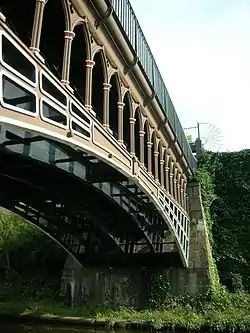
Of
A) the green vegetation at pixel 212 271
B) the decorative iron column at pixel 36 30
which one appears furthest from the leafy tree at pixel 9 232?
the decorative iron column at pixel 36 30

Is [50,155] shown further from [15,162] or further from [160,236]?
[160,236]

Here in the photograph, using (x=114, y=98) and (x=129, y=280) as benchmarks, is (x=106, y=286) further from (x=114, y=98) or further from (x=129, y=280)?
(x=114, y=98)

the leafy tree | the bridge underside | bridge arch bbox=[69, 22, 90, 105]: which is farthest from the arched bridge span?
the leafy tree

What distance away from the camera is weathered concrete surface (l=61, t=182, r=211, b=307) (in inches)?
888

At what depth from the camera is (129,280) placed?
76.2ft

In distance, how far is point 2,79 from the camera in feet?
20.2

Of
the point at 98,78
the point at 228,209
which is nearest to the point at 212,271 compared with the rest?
the point at 228,209

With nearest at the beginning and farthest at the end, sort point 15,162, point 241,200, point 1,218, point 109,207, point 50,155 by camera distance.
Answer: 1. point 50,155
2. point 15,162
3. point 109,207
4. point 241,200
5. point 1,218

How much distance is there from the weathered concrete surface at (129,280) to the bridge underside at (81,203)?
553 millimetres

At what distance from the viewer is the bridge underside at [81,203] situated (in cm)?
1170

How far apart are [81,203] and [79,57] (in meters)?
7.92

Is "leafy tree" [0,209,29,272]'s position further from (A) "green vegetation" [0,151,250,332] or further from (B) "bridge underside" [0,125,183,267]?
(B) "bridge underside" [0,125,183,267]

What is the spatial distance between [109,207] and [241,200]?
11.8 meters

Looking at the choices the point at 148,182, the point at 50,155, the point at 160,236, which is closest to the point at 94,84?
the point at 50,155
